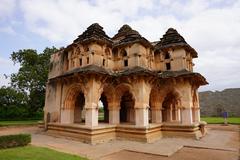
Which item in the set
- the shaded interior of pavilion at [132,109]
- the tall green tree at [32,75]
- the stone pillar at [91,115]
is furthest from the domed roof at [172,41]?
the tall green tree at [32,75]

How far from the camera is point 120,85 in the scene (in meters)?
13.7

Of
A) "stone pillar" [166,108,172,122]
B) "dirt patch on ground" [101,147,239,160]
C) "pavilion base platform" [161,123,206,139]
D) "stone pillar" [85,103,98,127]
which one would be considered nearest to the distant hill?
"stone pillar" [166,108,172,122]

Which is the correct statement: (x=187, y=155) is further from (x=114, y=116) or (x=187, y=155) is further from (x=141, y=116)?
(x=114, y=116)

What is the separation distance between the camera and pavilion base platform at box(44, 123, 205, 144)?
11.5 m

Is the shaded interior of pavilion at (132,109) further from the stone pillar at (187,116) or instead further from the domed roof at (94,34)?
the domed roof at (94,34)

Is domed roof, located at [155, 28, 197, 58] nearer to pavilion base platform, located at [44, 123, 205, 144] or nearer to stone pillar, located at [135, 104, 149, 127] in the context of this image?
stone pillar, located at [135, 104, 149, 127]

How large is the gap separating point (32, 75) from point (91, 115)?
54.4 ft

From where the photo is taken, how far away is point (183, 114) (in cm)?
1367

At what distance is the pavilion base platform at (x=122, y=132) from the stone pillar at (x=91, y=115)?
34 centimetres

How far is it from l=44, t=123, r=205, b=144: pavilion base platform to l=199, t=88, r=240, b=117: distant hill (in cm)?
2269

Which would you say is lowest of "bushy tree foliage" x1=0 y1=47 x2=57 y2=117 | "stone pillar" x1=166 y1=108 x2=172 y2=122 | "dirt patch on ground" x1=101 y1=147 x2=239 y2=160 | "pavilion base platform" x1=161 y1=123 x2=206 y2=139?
"dirt patch on ground" x1=101 y1=147 x2=239 y2=160

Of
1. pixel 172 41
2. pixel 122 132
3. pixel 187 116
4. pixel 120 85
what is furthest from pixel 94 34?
pixel 187 116

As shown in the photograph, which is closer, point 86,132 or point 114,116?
point 86,132

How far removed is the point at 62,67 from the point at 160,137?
376 inches
